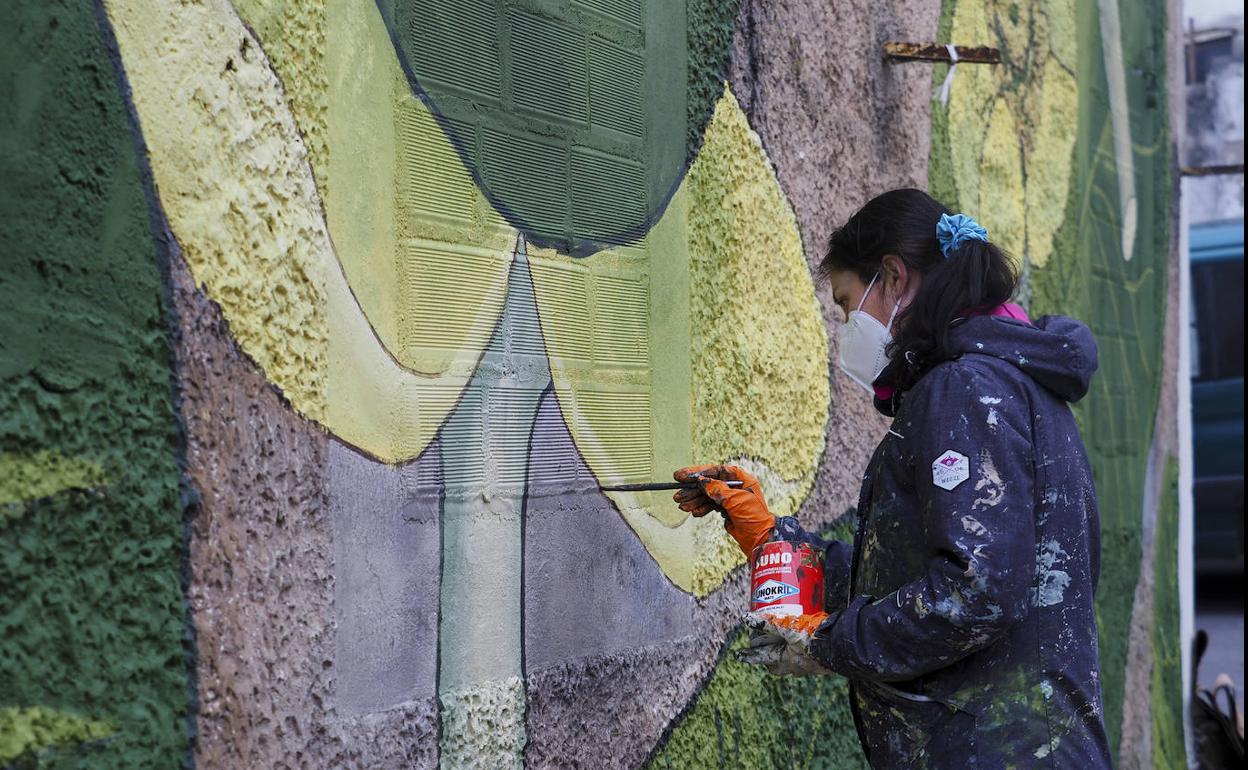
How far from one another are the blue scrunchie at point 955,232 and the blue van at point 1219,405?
356 inches

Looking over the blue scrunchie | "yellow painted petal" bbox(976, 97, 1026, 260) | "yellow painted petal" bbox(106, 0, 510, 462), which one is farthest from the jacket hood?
"yellow painted petal" bbox(976, 97, 1026, 260)

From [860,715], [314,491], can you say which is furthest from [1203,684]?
[314,491]

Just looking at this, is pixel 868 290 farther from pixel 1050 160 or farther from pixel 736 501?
pixel 1050 160

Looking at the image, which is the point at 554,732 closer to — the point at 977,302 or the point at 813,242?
the point at 977,302

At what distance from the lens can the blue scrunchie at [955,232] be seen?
224cm

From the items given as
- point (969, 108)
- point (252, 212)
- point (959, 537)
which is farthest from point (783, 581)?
point (969, 108)

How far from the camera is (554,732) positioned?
8.32 feet

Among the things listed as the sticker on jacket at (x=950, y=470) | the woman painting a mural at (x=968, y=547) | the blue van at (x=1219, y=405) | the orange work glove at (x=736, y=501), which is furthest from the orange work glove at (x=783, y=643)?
Result: the blue van at (x=1219, y=405)

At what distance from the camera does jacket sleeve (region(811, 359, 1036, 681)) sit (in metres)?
2.02

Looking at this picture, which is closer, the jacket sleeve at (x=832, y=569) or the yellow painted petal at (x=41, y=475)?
the yellow painted petal at (x=41, y=475)

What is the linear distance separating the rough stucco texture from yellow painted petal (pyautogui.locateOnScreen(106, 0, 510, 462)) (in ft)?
0.22

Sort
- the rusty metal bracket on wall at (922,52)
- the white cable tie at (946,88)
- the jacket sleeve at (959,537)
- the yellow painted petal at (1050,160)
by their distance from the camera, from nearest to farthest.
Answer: the jacket sleeve at (959,537), the rusty metal bracket on wall at (922,52), the white cable tie at (946,88), the yellow painted petal at (1050,160)

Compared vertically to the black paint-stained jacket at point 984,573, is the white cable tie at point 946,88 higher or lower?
higher

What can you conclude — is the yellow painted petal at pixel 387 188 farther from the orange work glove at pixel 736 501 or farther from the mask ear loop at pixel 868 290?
the mask ear loop at pixel 868 290
